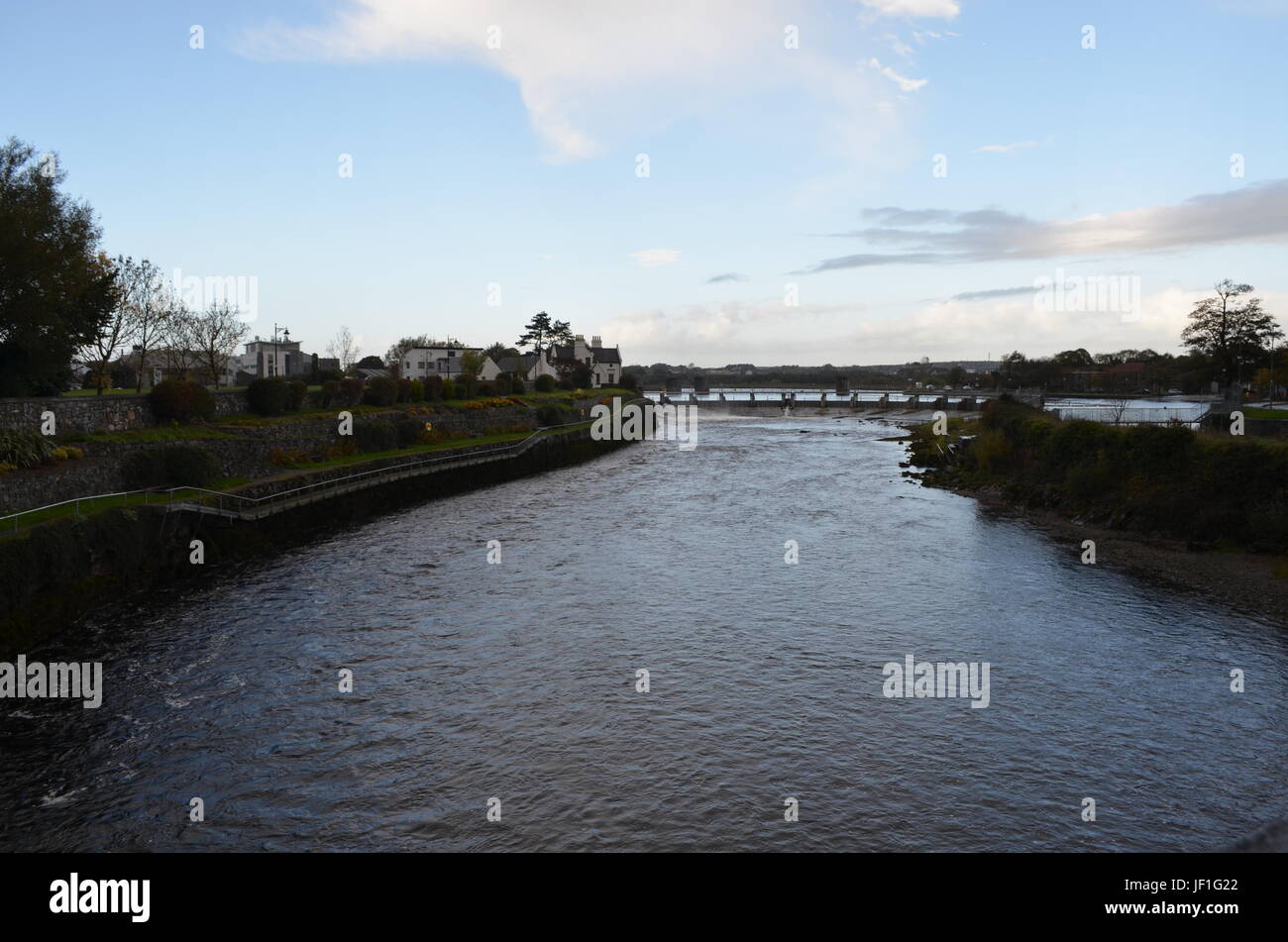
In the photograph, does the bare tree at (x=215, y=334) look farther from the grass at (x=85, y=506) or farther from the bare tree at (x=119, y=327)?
the grass at (x=85, y=506)

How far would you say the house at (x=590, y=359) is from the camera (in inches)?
6053

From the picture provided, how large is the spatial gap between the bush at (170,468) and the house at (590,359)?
111381 millimetres

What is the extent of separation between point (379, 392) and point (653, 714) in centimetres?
5252

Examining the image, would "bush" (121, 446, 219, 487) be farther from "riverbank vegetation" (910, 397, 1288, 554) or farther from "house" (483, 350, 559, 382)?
"house" (483, 350, 559, 382)

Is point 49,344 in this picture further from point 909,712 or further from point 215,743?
point 909,712

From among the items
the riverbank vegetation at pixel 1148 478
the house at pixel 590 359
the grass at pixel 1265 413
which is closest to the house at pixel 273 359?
the house at pixel 590 359

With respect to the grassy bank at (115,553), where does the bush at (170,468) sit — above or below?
above

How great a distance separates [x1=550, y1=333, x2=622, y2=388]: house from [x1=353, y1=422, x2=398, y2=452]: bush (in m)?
90.3

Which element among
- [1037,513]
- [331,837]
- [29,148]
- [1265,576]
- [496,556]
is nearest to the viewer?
[331,837]

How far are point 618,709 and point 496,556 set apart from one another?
56.0ft

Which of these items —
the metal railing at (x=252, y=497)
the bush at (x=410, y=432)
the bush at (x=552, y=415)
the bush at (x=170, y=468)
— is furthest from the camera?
the bush at (x=552, y=415)
